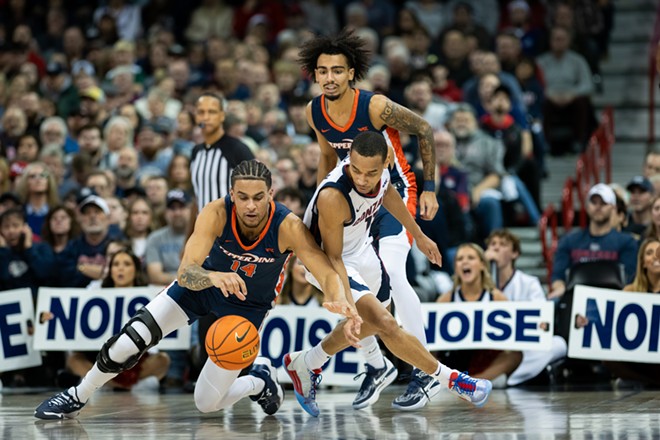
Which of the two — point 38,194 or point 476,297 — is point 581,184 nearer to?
point 476,297

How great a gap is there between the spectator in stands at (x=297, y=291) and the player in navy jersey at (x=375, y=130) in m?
2.14

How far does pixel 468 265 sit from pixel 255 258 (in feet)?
10.4

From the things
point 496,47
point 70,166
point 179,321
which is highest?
point 496,47

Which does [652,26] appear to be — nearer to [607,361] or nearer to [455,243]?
[455,243]

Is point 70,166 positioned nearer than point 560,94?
Yes

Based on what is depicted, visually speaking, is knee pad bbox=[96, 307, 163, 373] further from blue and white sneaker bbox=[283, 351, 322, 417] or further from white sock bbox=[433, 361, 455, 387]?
white sock bbox=[433, 361, 455, 387]

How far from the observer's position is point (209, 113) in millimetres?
10875

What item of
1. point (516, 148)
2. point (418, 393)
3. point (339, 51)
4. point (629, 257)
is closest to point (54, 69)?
point (516, 148)

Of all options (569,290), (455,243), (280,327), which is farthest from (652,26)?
(280,327)

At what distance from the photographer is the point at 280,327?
11.6m

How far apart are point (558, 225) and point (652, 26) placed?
4.89 metres

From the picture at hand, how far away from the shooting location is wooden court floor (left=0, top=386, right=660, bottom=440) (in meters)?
7.96

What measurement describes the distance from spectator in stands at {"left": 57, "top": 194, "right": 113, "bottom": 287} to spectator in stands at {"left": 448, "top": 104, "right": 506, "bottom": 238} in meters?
4.15

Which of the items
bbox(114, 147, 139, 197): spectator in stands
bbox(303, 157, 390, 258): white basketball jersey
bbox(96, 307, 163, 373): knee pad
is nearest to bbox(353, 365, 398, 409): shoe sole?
bbox(303, 157, 390, 258): white basketball jersey
